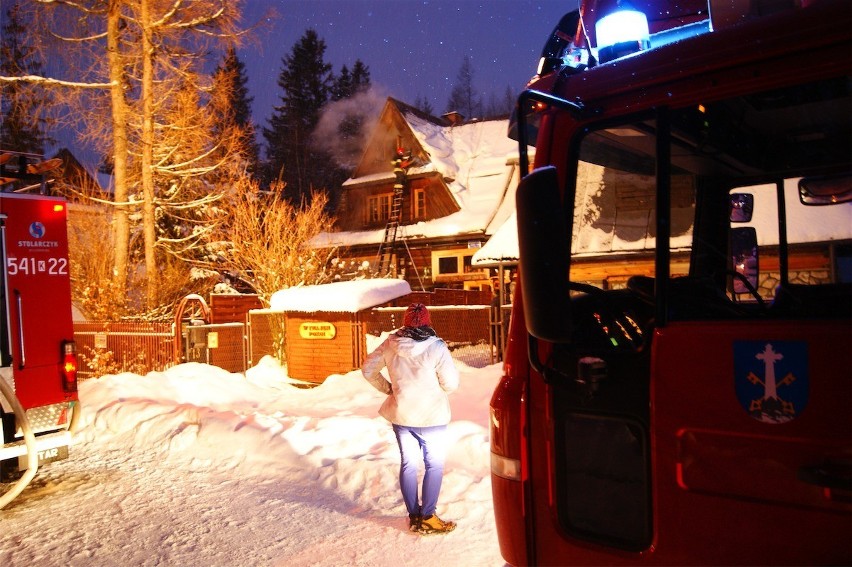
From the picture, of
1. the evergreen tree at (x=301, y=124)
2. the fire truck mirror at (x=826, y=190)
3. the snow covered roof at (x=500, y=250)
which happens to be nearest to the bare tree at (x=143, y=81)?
the snow covered roof at (x=500, y=250)

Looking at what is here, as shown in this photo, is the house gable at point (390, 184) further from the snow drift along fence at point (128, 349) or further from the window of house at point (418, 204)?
the snow drift along fence at point (128, 349)

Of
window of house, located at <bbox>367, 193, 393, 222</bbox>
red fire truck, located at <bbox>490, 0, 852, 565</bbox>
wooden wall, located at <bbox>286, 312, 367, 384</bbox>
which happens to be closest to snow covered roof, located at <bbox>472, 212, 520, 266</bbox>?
wooden wall, located at <bbox>286, 312, 367, 384</bbox>

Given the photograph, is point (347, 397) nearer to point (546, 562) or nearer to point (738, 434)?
point (546, 562)

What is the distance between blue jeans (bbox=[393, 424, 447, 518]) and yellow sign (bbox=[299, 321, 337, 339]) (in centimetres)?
801

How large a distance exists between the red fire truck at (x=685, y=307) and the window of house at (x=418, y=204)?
2744 centimetres

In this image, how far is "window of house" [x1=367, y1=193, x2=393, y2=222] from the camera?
105 feet

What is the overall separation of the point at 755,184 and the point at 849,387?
1.43 metres

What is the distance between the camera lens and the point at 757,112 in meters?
2.59

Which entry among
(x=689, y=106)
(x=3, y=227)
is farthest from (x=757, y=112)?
(x=3, y=227)

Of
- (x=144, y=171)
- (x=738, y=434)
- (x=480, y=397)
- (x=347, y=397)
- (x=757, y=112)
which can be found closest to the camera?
(x=738, y=434)

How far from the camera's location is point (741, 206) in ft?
10.7

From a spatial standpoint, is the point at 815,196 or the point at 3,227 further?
the point at 3,227

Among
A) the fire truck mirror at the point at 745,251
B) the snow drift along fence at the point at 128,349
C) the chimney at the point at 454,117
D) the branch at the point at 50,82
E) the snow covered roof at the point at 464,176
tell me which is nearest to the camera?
the fire truck mirror at the point at 745,251

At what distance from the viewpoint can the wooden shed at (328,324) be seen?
1270cm
